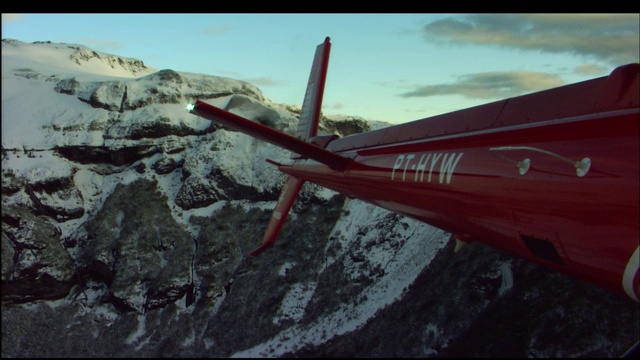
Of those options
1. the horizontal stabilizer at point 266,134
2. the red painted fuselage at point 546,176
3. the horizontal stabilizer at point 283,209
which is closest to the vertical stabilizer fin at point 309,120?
the horizontal stabilizer at point 283,209

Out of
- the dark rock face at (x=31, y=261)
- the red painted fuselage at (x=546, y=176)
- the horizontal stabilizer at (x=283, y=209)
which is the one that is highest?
the red painted fuselage at (x=546, y=176)

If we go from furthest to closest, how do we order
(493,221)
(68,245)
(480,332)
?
(68,245)
(480,332)
(493,221)

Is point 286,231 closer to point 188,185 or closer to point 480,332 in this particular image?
point 188,185

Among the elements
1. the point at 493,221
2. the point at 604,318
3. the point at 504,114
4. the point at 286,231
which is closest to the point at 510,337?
the point at 604,318

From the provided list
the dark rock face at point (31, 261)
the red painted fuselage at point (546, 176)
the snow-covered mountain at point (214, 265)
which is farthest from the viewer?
the dark rock face at point (31, 261)

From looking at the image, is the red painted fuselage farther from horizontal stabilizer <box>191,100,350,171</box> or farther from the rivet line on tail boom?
horizontal stabilizer <box>191,100,350,171</box>

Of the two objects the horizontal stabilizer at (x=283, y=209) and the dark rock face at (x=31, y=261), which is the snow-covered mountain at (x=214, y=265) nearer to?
the dark rock face at (x=31, y=261)

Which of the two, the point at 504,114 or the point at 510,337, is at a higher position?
the point at 504,114

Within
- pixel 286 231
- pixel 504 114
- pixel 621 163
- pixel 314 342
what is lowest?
pixel 314 342
